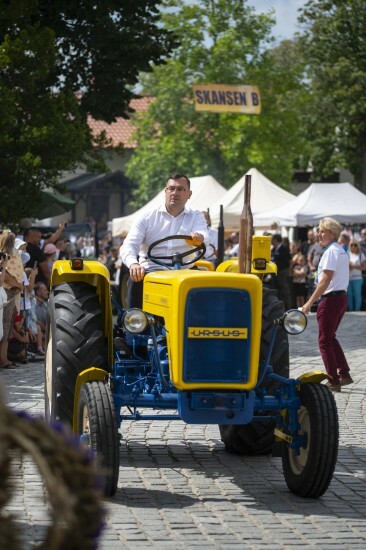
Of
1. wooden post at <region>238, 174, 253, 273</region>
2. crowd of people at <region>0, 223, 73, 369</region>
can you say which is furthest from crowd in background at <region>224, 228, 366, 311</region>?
wooden post at <region>238, 174, 253, 273</region>

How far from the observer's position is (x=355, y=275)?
28.0 metres

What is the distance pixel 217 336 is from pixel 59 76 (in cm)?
1792

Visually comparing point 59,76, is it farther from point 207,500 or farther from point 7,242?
point 207,500

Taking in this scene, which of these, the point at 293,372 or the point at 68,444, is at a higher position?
the point at 68,444

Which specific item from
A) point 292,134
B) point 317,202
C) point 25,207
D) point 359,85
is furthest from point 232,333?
point 292,134

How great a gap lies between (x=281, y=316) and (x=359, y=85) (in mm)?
45854

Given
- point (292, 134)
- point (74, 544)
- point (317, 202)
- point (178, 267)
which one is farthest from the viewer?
point (292, 134)

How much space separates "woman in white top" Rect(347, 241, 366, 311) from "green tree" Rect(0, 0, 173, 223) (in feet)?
19.1

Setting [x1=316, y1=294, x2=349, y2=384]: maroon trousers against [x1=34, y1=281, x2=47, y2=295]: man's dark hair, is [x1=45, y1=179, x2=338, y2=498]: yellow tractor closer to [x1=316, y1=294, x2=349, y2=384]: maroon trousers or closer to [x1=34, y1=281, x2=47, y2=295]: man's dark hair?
[x1=316, y1=294, x2=349, y2=384]: maroon trousers

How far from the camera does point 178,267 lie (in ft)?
27.8

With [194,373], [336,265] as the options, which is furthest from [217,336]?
[336,265]

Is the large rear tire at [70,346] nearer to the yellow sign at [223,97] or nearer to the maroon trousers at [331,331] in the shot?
the maroon trousers at [331,331]

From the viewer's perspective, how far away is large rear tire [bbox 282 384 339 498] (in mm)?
7234

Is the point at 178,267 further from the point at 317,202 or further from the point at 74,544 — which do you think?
the point at 317,202
